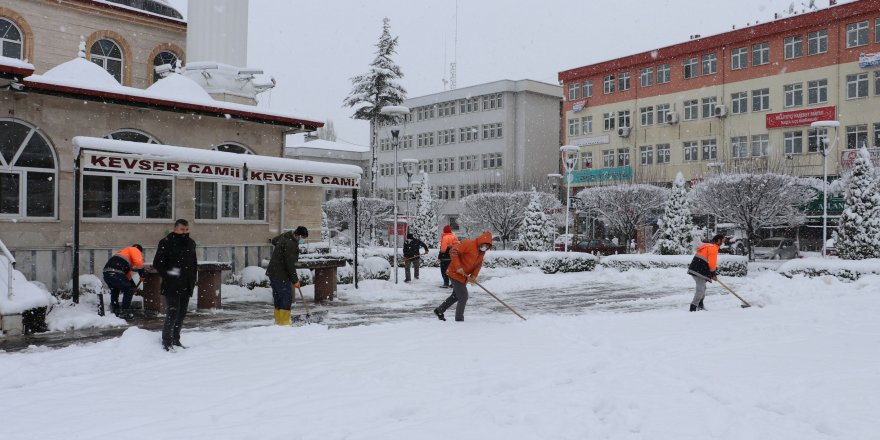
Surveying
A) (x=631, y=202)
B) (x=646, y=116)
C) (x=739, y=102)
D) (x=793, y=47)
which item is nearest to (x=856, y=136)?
(x=793, y=47)

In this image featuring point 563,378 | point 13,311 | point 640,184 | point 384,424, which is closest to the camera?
point 384,424

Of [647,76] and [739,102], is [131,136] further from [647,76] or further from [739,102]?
[647,76]

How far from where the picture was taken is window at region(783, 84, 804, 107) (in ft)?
128

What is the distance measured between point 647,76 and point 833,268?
30.7 m

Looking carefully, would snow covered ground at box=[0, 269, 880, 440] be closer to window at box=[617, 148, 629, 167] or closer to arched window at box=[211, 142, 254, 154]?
arched window at box=[211, 142, 254, 154]

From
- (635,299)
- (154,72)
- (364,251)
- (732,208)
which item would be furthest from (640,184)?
(154,72)

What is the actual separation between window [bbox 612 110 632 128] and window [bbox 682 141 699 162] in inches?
192

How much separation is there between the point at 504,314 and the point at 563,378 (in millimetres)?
5826

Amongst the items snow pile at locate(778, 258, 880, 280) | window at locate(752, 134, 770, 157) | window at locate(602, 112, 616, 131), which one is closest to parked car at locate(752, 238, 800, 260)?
window at locate(752, 134, 770, 157)

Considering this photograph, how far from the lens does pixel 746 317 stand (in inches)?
449

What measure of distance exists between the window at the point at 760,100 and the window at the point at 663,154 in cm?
615

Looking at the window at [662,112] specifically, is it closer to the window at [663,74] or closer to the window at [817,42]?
the window at [663,74]

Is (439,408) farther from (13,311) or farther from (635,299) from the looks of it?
(635,299)

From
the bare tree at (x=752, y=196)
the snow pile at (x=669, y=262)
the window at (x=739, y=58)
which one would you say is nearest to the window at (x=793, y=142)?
the window at (x=739, y=58)
